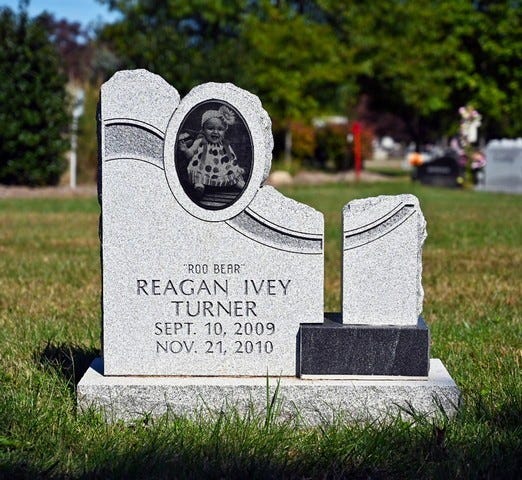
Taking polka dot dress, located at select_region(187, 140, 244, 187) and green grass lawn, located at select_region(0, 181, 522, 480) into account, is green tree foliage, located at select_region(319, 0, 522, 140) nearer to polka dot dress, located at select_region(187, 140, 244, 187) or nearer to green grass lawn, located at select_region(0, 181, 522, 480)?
green grass lawn, located at select_region(0, 181, 522, 480)

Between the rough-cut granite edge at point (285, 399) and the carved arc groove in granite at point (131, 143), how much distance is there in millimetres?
1145

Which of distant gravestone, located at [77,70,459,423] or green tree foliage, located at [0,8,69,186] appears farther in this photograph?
green tree foliage, located at [0,8,69,186]

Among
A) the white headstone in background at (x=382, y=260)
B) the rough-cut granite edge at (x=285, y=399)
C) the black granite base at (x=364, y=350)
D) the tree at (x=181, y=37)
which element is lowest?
the rough-cut granite edge at (x=285, y=399)

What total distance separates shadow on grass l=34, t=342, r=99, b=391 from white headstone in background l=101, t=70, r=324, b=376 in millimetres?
532

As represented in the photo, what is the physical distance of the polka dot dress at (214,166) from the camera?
503 cm

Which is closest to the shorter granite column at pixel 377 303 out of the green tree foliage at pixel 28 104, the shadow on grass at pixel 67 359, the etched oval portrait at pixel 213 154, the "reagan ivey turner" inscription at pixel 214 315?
the "reagan ivey turner" inscription at pixel 214 315

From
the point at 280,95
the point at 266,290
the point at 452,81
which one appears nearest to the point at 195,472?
the point at 266,290

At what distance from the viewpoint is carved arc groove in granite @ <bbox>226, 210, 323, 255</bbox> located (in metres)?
5.05

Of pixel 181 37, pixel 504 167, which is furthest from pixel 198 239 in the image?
pixel 504 167

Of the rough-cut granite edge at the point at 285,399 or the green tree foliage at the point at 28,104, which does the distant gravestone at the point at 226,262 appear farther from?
the green tree foliage at the point at 28,104

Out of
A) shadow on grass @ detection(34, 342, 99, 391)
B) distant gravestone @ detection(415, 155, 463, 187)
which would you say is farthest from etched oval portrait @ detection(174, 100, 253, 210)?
distant gravestone @ detection(415, 155, 463, 187)

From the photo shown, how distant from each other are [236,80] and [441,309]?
21327 mm

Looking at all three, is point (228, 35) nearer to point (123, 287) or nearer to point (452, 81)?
point (452, 81)

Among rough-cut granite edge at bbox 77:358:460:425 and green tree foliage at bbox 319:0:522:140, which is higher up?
green tree foliage at bbox 319:0:522:140
